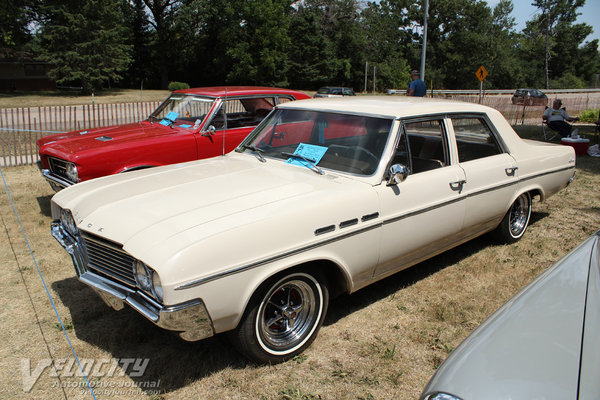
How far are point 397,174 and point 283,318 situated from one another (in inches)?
53.1

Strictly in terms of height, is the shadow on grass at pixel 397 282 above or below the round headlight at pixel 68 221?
below

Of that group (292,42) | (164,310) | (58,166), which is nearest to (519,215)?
(164,310)

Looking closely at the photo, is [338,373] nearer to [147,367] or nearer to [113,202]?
[147,367]

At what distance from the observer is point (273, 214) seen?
114 inches

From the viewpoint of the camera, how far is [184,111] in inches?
261

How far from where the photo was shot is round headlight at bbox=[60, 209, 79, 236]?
3.32m

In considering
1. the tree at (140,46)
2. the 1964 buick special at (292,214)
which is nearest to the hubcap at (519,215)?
the 1964 buick special at (292,214)

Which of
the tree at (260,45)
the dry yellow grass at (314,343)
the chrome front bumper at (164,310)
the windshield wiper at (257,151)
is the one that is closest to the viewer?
the chrome front bumper at (164,310)

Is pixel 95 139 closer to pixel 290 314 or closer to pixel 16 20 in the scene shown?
pixel 290 314

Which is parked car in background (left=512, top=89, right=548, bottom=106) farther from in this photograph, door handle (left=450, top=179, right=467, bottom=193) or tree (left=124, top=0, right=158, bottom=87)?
tree (left=124, top=0, right=158, bottom=87)

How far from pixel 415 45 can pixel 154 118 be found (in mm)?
64521

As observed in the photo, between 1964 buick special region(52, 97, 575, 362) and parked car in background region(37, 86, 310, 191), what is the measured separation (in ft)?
5.56

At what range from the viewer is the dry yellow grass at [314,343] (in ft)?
9.60

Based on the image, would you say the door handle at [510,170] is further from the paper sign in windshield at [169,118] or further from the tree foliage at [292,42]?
the tree foliage at [292,42]
